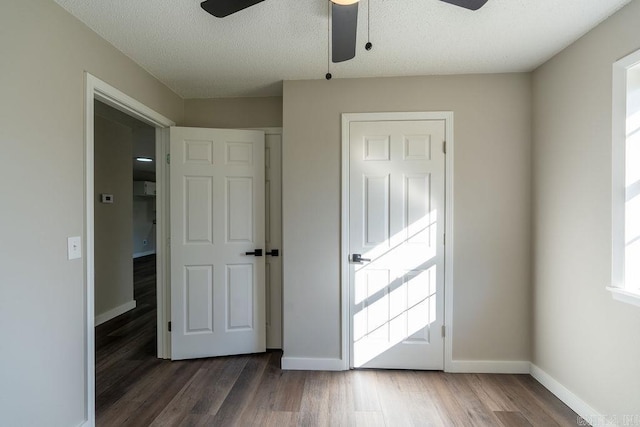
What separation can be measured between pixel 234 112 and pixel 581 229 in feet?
9.64

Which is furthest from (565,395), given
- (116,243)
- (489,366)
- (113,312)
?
(116,243)

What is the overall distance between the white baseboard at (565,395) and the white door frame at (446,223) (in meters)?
0.64

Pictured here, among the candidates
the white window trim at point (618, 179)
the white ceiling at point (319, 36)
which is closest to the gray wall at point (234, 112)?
the white ceiling at point (319, 36)

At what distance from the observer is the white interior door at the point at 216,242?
2.50 metres

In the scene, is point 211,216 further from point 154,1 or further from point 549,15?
point 549,15

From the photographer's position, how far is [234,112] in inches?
109

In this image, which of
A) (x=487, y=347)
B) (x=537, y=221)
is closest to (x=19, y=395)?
(x=487, y=347)

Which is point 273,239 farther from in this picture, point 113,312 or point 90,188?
point 113,312

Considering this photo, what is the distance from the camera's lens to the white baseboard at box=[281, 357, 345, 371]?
2355 millimetres

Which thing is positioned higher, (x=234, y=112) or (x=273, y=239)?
(x=234, y=112)

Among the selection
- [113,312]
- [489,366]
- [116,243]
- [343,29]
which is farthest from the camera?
[116,243]

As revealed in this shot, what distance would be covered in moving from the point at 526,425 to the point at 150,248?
9.80 meters

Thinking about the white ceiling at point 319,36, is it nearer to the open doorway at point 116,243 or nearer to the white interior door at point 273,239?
the white interior door at point 273,239

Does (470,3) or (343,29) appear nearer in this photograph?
(470,3)
